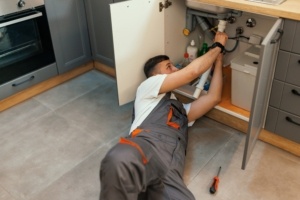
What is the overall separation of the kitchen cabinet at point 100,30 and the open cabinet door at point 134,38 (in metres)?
0.49

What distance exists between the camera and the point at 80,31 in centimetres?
242

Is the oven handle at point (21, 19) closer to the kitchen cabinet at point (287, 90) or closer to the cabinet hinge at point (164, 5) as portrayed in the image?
the cabinet hinge at point (164, 5)

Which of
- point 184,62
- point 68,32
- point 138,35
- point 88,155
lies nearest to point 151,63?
point 138,35

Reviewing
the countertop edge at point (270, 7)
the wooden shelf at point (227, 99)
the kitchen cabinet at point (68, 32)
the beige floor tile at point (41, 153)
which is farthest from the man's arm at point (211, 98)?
the kitchen cabinet at point (68, 32)

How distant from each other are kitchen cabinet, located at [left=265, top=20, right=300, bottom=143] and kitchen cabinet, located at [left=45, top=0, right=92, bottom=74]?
1.44m

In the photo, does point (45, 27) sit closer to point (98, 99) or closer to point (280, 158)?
point (98, 99)

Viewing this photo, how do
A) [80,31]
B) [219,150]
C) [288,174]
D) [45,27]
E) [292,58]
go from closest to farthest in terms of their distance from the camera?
1. [292,58]
2. [288,174]
3. [219,150]
4. [45,27]
5. [80,31]

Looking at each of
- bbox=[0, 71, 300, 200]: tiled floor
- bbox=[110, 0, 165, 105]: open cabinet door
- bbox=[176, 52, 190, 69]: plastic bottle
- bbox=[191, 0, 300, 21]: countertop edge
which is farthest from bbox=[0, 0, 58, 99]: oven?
bbox=[191, 0, 300, 21]: countertop edge

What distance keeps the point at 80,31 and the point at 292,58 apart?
152cm

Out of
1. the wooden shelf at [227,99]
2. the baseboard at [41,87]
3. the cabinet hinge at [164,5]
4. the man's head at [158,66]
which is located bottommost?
the baseboard at [41,87]

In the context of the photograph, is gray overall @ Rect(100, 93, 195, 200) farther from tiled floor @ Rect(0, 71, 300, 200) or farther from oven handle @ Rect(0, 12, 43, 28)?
oven handle @ Rect(0, 12, 43, 28)

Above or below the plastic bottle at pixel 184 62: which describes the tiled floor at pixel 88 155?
below

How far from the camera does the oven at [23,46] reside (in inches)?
79.3

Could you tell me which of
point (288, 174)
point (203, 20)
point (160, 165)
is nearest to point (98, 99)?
point (203, 20)
